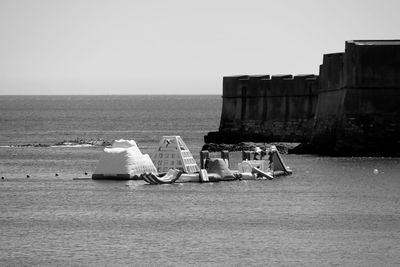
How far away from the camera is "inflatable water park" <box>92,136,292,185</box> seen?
135 ft

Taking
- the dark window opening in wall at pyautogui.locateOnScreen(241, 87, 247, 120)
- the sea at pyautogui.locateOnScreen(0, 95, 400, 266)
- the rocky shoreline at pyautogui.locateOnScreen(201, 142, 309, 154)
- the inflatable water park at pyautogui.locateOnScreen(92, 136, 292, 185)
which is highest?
the dark window opening in wall at pyautogui.locateOnScreen(241, 87, 247, 120)

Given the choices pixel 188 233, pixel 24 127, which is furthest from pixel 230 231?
pixel 24 127

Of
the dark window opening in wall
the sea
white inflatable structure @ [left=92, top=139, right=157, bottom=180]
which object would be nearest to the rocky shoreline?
the dark window opening in wall

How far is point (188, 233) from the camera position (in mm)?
29594

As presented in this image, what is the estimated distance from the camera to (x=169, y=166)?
4334 cm

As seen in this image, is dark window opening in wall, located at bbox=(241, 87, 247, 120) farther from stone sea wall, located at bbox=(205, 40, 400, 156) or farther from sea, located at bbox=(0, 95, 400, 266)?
sea, located at bbox=(0, 95, 400, 266)

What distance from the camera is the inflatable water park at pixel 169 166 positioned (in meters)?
41.1

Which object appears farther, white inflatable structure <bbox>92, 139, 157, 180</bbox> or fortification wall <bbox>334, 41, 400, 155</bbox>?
fortification wall <bbox>334, 41, 400, 155</bbox>

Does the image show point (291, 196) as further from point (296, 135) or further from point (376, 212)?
point (296, 135)

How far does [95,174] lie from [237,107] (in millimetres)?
25848

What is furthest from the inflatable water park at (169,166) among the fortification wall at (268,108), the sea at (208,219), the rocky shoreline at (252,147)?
the fortification wall at (268,108)

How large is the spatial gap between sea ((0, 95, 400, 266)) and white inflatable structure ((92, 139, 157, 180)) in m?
0.52

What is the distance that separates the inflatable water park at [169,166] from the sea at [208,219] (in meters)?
0.52

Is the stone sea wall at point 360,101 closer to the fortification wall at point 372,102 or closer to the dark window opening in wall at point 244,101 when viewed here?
the fortification wall at point 372,102
